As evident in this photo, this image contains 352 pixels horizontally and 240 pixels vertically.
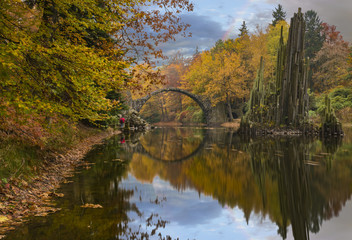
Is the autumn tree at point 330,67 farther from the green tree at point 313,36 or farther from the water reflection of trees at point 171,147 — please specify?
the water reflection of trees at point 171,147

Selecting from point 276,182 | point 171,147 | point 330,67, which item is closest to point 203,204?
point 276,182

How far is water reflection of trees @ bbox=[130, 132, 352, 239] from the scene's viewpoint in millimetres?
5266

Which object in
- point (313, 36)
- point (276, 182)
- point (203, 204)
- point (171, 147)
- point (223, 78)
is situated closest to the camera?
point (203, 204)

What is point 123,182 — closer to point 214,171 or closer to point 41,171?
point 41,171

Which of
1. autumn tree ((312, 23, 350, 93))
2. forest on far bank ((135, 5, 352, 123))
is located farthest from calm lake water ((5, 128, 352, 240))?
autumn tree ((312, 23, 350, 93))

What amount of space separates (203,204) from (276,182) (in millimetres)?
2739

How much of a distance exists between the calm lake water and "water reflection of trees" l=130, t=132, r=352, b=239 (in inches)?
0.8

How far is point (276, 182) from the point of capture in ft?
24.9

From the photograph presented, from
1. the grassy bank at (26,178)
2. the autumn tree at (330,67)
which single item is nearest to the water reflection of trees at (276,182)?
the grassy bank at (26,178)

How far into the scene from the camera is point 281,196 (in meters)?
6.26

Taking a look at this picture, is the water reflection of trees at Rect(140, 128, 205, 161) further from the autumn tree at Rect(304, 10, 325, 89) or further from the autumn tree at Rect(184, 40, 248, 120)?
the autumn tree at Rect(304, 10, 325, 89)

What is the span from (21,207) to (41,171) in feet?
8.29

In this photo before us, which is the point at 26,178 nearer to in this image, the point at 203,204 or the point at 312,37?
the point at 203,204

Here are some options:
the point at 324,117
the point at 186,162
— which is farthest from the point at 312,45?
the point at 186,162
